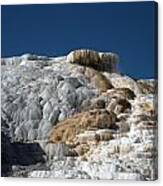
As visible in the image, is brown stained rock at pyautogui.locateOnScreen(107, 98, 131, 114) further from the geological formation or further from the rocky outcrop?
the rocky outcrop

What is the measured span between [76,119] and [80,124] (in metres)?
0.03

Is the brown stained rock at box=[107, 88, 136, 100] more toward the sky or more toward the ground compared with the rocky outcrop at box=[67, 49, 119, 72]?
more toward the ground

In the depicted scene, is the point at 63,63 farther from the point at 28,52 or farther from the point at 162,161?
the point at 162,161

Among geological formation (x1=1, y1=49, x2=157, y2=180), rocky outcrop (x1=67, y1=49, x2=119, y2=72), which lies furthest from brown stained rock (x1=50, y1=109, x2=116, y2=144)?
rocky outcrop (x1=67, y1=49, x2=119, y2=72)

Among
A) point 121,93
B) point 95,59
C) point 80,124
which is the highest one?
point 95,59

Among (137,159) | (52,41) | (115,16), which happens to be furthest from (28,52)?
(137,159)

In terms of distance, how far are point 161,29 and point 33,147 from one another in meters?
0.78

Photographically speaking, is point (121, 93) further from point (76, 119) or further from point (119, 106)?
point (76, 119)

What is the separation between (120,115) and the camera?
3.34m

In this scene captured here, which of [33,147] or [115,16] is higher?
[115,16]

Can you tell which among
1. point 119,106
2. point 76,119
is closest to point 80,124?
point 76,119

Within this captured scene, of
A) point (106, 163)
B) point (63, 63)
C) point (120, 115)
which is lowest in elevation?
point (106, 163)

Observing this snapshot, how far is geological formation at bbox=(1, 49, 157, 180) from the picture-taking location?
3311 mm

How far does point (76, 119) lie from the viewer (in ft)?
11.1
